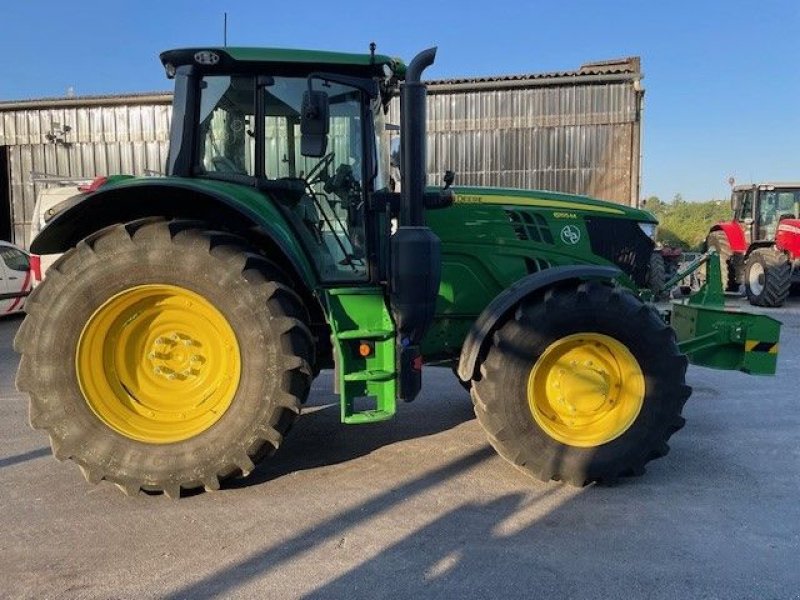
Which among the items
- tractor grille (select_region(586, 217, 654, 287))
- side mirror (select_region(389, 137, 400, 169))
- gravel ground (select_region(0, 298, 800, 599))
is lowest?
gravel ground (select_region(0, 298, 800, 599))

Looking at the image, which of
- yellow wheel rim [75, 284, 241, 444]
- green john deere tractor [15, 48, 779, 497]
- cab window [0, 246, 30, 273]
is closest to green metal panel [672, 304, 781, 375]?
green john deere tractor [15, 48, 779, 497]

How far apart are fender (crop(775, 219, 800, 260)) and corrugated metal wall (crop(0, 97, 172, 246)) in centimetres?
1420

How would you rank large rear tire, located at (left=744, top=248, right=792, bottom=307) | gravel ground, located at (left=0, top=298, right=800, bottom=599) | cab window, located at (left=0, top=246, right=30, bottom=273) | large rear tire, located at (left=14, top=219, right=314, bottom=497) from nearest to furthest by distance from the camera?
gravel ground, located at (left=0, top=298, right=800, bottom=599), large rear tire, located at (left=14, top=219, right=314, bottom=497), cab window, located at (left=0, top=246, right=30, bottom=273), large rear tire, located at (left=744, top=248, right=792, bottom=307)

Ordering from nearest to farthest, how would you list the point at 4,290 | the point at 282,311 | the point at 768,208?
the point at 282,311 < the point at 4,290 < the point at 768,208

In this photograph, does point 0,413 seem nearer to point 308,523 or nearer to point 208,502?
point 208,502

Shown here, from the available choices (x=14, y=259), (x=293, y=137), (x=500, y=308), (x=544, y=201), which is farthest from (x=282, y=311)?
(x=14, y=259)

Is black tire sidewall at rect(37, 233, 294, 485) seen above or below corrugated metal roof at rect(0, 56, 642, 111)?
below

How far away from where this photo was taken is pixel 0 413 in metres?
5.12

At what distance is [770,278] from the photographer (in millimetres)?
12203

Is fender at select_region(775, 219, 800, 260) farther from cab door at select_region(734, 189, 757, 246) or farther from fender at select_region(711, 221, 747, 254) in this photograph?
fender at select_region(711, 221, 747, 254)

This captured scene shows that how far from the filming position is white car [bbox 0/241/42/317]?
10234 mm

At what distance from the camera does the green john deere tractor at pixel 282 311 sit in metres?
3.27

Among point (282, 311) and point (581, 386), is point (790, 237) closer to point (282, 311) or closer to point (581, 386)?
point (581, 386)

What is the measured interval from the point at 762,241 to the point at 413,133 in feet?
42.5
